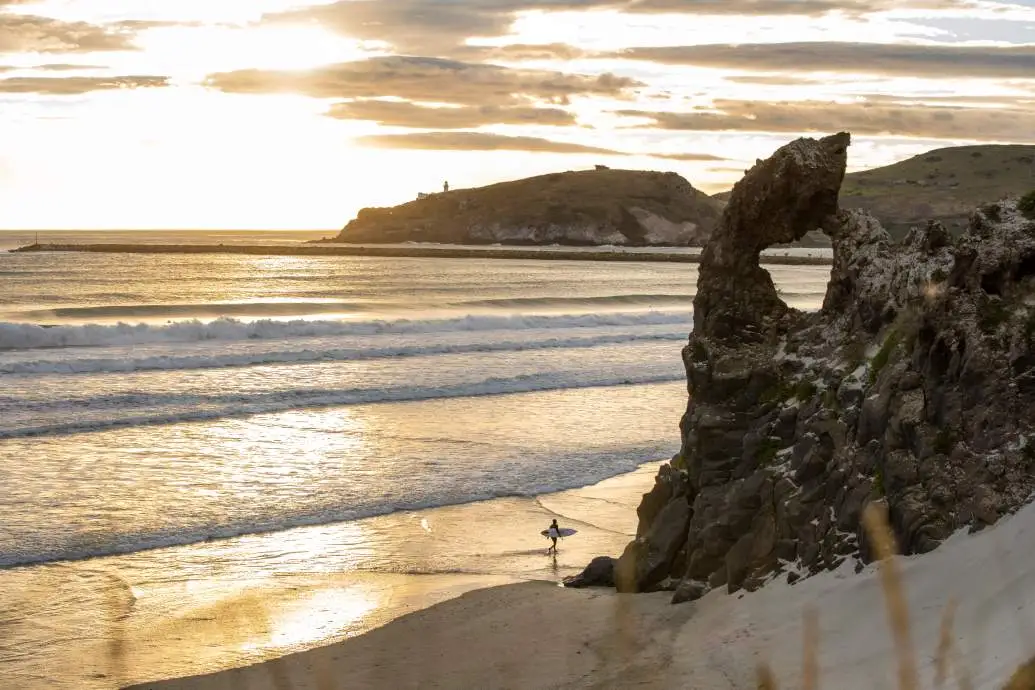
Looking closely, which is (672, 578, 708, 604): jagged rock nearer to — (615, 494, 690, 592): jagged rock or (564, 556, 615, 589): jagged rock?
(615, 494, 690, 592): jagged rock

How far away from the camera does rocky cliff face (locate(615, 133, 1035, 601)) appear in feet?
33.7

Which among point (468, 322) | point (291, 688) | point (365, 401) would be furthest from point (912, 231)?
point (468, 322)

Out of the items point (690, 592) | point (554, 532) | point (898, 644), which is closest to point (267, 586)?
point (554, 532)

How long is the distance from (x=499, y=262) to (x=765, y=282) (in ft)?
404

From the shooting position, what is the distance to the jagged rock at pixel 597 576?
14.0 meters

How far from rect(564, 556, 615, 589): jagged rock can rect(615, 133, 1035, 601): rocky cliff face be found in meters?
0.50

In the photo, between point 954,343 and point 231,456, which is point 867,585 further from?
point 231,456

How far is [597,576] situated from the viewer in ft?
46.2

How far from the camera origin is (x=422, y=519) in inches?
717

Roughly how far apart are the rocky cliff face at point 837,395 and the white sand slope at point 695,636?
0.43 meters

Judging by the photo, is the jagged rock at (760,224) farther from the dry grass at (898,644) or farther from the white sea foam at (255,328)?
the white sea foam at (255,328)

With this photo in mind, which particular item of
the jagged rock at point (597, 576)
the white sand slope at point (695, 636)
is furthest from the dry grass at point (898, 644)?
the jagged rock at point (597, 576)

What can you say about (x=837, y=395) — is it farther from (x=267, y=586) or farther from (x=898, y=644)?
(x=267, y=586)

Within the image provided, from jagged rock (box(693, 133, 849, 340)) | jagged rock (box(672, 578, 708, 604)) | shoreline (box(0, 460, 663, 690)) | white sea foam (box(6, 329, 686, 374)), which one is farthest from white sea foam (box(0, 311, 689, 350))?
jagged rock (box(672, 578, 708, 604))
